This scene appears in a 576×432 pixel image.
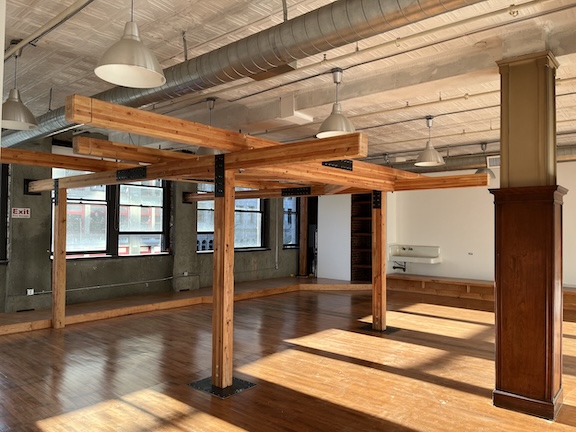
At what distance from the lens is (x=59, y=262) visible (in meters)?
7.28

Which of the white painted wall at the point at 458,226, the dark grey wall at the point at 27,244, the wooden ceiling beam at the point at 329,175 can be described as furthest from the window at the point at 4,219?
the white painted wall at the point at 458,226

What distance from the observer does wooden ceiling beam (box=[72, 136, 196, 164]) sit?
5051 mm

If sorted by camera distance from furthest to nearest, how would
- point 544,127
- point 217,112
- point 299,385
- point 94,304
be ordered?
point 94,304 → point 217,112 → point 299,385 → point 544,127

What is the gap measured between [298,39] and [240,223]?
9.62 m

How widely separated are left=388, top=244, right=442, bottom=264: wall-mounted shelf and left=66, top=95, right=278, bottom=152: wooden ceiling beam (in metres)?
8.45

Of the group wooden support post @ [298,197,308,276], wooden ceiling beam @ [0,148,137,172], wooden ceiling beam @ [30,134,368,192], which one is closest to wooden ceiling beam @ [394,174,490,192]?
wooden ceiling beam @ [30,134,368,192]

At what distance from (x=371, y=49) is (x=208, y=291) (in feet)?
24.8

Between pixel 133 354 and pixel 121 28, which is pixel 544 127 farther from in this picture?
pixel 133 354

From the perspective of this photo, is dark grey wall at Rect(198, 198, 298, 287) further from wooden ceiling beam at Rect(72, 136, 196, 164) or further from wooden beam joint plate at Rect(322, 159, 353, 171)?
wooden beam joint plate at Rect(322, 159, 353, 171)

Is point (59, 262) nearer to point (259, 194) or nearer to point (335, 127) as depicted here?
point (259, 194)

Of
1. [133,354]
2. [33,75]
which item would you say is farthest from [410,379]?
[33,75]

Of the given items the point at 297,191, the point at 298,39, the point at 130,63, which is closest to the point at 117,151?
the point at 130,63

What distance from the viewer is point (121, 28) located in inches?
169

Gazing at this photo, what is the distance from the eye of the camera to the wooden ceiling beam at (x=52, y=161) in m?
5.93
